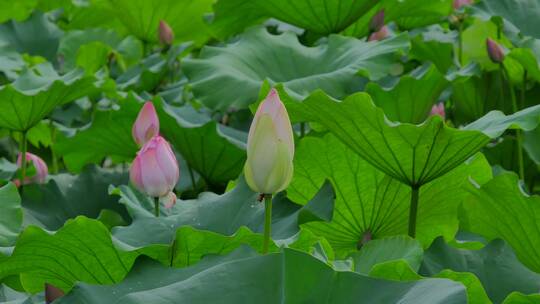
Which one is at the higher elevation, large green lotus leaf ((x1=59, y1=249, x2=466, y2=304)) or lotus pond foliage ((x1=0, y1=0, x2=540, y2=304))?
large green lotus leaf ((x1=59, y1=249, x2=466, y2=304))

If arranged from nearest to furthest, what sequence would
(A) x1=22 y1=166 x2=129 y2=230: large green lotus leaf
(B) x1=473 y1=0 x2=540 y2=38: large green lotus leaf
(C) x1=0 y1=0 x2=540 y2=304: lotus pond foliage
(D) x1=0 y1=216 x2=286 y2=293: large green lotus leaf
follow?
(C) x1=0 y1=0 x2=540 y2=304: lotus pond foliage, (D) x1=0 y1=216 x2=286 y2=293: large green lotus leaf, (A) x1=22 y1=166 x2=129 y2=230: large green lotus leaf, (B) x1=473 y1=0 x2=540 y2=38: large green lotus leaf

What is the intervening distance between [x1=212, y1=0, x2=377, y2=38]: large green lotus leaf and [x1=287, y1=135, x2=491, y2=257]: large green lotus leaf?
2.66ft

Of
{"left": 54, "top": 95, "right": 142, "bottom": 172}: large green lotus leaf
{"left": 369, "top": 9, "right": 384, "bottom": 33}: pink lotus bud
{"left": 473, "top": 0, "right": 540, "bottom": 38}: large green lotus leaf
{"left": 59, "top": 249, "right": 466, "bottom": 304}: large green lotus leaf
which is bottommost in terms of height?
Result: {"left": 54, "top": 95, "right": 142, "bottom": 172}: large green lotus leaf

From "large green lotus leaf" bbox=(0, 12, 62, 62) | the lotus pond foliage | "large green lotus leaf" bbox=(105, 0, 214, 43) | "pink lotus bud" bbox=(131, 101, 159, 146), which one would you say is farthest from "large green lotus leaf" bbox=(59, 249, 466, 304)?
"large green lotus leaf" bbox=(0, 12, 62, 62)

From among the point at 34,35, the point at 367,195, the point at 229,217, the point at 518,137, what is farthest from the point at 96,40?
the point at 229,217

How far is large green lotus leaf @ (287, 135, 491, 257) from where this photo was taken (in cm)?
200

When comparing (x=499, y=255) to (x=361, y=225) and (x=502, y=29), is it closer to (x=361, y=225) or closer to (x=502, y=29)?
(x=361, y=225)

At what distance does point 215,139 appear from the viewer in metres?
2.45

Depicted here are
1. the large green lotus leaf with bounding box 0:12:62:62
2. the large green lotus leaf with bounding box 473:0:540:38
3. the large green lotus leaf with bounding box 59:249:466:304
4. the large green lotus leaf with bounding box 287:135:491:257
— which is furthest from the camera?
the large green lotus leaf with bounding box 0:12:62:62

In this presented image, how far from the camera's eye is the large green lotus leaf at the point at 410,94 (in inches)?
97.9

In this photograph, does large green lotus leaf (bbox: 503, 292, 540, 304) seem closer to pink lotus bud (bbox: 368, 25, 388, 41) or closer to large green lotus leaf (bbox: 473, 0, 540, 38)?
large green lotus leaf (bbox: 473, 0, 540, 38)

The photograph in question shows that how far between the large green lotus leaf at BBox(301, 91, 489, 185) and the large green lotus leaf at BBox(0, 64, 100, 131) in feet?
2.52

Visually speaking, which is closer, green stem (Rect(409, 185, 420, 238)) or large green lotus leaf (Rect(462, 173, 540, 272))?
large green lotus leaf (Rect(462, 173, 540, 272))

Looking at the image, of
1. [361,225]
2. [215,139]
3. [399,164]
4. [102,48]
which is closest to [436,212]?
[361,225]
